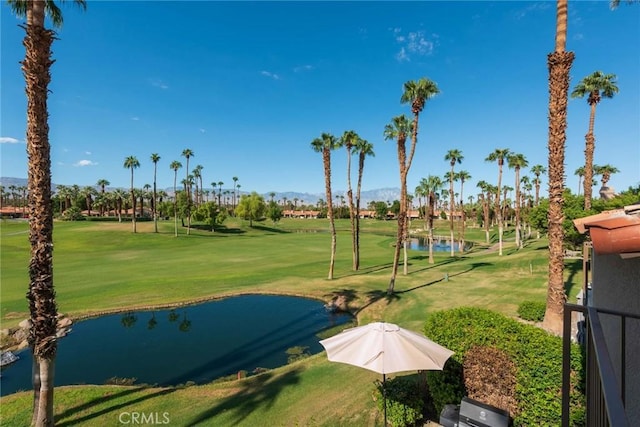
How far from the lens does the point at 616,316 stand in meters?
4.57

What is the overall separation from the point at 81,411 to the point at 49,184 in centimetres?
764

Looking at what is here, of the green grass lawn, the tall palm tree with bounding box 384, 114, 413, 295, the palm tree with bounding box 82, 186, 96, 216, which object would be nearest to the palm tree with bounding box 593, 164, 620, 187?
the green grass lawn

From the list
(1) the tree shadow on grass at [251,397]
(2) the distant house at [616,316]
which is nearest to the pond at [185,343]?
(1) the tree shadow on grass at [251,397]

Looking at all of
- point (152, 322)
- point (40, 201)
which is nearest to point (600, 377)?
point (40, 201)

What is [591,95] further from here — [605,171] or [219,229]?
[219,229]

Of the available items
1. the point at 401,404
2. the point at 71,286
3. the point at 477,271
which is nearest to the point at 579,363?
the point at 401,404

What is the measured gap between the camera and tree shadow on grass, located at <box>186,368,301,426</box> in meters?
10.2

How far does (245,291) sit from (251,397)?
16.1 meters

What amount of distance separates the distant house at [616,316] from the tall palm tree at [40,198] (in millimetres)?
11831

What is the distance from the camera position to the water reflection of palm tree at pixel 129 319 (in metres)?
20.7

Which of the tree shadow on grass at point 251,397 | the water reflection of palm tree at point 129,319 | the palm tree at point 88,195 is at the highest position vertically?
the palm tree at point 88,195

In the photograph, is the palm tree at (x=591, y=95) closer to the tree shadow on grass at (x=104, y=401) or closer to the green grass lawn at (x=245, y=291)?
the green grass lawn at (x=245, y=291)

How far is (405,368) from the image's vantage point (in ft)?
24.0

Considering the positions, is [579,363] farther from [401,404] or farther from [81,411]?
[81,411]
